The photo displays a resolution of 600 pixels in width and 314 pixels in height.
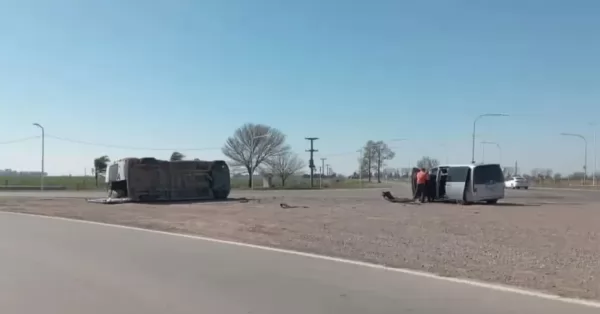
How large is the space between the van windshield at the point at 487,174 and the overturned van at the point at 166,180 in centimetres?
1443

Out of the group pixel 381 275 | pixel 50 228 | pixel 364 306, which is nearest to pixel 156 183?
pixel 50 228

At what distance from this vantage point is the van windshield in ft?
85.6

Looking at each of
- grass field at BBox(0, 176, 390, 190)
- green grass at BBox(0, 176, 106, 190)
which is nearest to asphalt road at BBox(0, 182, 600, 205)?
grass field at BBox(0, 176, 390, 190)

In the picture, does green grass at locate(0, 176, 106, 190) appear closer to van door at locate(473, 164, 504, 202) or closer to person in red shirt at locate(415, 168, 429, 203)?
person in red shirt at locate(415, 168, 429, 203)

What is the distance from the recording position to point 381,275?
952 centimetres

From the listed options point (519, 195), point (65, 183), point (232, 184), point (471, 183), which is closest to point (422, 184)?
point (471, 183)

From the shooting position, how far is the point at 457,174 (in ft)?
87.7

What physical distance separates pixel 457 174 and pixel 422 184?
1635 mm

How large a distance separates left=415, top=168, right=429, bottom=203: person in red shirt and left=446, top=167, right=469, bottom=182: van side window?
1.00 metres

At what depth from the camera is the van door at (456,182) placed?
26.3 metres

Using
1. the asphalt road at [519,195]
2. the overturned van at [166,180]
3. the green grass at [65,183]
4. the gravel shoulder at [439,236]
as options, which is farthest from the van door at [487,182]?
the green grass at [65,183]

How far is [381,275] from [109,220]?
46.8 ft

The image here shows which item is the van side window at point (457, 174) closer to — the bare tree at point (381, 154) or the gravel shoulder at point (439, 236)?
the gravel shoulder at point (439, 236)

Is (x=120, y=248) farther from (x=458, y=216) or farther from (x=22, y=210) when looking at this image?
(x=22, y=210)
